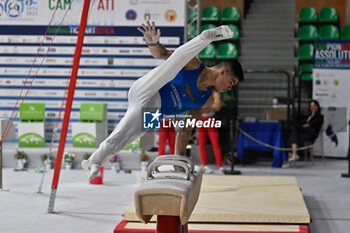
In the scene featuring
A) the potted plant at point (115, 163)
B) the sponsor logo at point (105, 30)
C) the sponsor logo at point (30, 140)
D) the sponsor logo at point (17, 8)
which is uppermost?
the sponsor logo at point (17, 8)

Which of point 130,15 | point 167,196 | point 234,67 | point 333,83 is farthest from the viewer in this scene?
point 333,83

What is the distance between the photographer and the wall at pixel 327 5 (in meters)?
12.0

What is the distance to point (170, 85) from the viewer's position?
322cm

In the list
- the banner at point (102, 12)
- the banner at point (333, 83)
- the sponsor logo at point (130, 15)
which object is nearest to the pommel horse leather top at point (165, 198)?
the banner at point (102, 12)

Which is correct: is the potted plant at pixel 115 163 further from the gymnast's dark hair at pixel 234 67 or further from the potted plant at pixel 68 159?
the gymnast's dark hair at pixel 234 67

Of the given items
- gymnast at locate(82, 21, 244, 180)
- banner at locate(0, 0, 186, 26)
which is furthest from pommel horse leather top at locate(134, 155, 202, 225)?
banner at locate(0, 0, 186, 26)

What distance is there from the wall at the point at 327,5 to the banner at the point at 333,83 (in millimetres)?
3041

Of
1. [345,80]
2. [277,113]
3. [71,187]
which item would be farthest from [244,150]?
[71,187]

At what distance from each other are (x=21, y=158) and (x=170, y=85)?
5.99 m

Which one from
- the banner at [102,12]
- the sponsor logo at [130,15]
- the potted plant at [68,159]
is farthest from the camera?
the sponsor logo at [130,15]

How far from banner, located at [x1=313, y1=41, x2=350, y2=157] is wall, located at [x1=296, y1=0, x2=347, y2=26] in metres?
3.04

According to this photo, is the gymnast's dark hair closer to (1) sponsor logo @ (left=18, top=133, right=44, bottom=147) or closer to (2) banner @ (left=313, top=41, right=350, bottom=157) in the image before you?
(2) banner @ (left=313, top=41, right=350, bottom=157)

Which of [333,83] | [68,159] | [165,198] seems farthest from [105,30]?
[165,198]

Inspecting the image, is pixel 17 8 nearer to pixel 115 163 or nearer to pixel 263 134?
pixel 115 163
